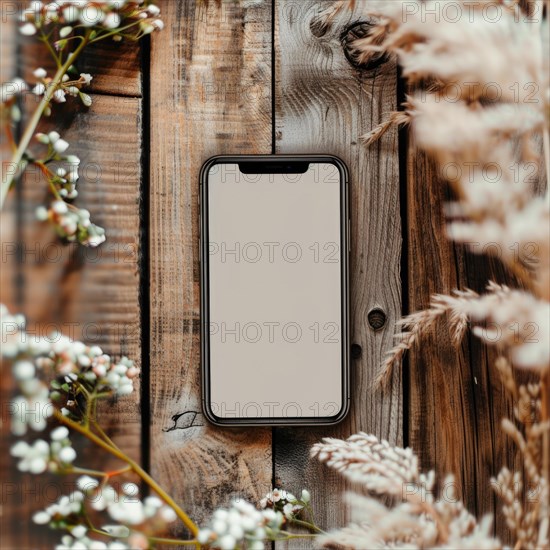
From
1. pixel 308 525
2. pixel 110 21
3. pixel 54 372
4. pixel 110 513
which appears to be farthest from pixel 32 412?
pixel 110 21

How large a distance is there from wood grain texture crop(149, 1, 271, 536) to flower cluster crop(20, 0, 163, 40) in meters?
0.04

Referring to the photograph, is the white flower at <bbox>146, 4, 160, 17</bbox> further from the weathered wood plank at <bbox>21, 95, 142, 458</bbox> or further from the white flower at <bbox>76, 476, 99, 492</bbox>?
the white flower at <bbox>76, 476, 99, 492</bbox>

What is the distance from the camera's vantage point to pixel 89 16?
67cm

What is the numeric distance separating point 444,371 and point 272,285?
259 mm

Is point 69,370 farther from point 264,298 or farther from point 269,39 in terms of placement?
point 269,39

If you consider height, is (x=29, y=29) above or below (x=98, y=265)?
above

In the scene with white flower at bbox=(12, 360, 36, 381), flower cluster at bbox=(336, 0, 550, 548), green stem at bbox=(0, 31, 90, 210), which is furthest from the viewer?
green stem at bbox=(0, 31, 90, 210)

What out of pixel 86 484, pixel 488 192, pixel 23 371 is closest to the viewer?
pixel 488 192

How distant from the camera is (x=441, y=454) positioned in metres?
0.73

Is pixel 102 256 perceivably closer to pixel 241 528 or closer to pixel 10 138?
pixel 10 138

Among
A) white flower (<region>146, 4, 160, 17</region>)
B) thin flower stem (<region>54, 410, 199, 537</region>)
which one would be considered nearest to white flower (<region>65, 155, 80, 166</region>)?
white flower (<region>146, 4, 160, 17</region>)

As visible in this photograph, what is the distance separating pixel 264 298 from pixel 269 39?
0.35m

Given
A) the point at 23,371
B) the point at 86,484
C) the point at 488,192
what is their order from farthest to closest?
the point at 86,484 → the point at 23,371 → the point at 488,192

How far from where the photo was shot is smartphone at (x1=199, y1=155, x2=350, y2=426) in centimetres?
71
